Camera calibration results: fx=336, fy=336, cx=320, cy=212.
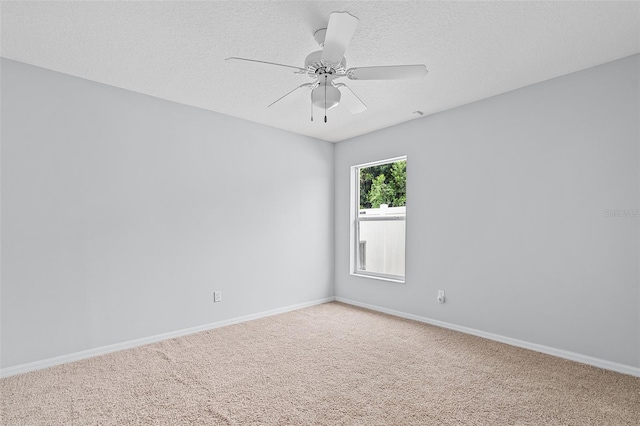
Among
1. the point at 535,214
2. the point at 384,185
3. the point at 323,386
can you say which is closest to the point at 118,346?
the point at 323,386

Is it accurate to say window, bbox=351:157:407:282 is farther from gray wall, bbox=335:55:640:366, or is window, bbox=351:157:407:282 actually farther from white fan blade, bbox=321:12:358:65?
white fan blade, bbox=321:12:358:65

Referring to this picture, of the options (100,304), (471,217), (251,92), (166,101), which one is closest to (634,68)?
(471,217)

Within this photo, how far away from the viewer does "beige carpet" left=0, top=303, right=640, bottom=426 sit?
6.54 feet

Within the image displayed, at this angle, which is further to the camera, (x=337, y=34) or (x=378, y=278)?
(x=378, y=278)

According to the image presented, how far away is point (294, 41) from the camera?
232 cm

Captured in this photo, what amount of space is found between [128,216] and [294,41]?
217cm

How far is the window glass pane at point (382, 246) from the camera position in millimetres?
4309

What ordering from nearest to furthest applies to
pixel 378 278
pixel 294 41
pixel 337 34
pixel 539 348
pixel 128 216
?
1. pixel 337 34
2. pixel 294 41
3. pixel 539 348
4. pixel 128 216
5. pixel 378 278

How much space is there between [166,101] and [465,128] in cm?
309

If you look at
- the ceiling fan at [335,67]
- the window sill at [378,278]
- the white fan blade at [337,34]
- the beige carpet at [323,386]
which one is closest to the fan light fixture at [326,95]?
the ceiling fan at [335,67]

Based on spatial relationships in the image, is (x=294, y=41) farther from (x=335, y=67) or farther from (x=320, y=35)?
(x=335, y=67)

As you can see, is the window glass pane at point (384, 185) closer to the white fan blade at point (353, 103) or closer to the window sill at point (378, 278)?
the window sill at point (378, 278)

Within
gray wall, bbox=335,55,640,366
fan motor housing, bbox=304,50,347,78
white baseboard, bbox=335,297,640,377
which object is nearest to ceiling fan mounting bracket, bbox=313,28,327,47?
fan motor housing, bbox=304,50,347,78

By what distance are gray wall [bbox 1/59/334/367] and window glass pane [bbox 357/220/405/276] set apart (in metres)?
0.95
